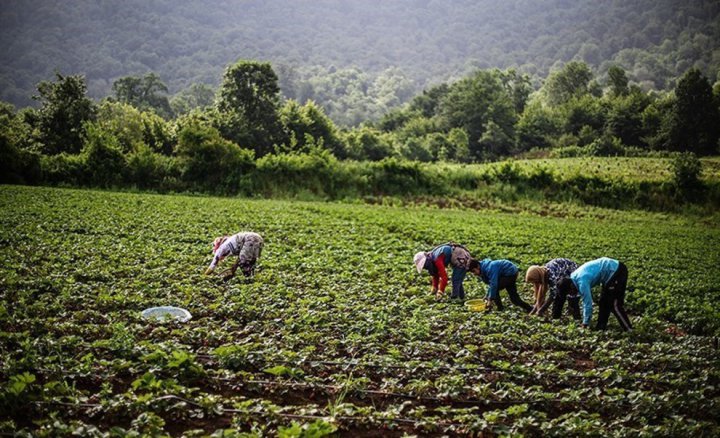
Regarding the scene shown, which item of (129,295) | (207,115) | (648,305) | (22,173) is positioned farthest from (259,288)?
(207,115)

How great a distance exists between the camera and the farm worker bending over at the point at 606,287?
1134 cm

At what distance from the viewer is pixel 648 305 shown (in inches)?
571

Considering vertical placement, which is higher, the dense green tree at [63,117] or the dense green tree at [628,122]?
the dense green tree at [628,122]

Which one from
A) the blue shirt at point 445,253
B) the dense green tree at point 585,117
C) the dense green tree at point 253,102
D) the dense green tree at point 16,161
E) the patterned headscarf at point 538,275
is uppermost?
the dense green tree at point 585,117

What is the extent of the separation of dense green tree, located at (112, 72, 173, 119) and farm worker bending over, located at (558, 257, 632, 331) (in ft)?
372

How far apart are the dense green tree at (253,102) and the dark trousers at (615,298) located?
183ft

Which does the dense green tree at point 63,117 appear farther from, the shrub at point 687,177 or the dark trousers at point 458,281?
the shrub at point 687,177

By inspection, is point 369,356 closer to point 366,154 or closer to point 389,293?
point 389,293

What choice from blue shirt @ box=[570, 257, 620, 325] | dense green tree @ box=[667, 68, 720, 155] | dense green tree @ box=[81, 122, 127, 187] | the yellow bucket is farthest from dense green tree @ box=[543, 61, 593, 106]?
blue shirt @ box=[570, 257, 620, 325]

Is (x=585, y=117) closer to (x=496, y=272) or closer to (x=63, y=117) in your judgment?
(x=63, y=117)

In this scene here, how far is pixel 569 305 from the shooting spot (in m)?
12.8

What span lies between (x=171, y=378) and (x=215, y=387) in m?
0.61

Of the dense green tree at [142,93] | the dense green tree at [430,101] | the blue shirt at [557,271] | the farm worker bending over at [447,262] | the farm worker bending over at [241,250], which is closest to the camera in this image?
the blue shirt at [557,271]

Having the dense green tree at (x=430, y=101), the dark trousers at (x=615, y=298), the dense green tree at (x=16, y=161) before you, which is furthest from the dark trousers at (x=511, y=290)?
the dense green tree at (x=430, y=101)
